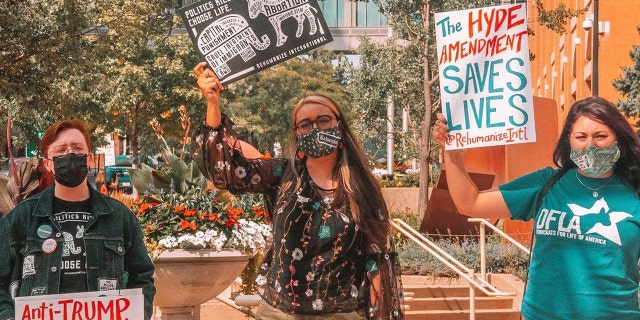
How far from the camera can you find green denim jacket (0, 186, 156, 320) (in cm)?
430

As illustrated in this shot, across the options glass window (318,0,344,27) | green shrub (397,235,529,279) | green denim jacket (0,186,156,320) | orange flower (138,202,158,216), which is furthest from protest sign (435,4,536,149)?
glass window (318,0,344,27)

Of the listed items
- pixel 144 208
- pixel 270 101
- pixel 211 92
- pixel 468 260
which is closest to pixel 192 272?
pixel 144 208

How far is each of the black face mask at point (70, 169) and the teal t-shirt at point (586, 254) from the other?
1834 millimetres

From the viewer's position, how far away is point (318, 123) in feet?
16.3

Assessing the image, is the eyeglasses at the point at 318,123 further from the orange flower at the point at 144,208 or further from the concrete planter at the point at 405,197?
the concrete planter at the point at 405,197

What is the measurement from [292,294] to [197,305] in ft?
15.2

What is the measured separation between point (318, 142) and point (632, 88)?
1723cm

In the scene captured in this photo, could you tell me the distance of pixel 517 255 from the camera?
54.7 feet

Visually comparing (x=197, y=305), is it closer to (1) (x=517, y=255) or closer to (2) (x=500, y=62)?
(2) (x=500, y=62)

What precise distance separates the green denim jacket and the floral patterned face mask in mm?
869

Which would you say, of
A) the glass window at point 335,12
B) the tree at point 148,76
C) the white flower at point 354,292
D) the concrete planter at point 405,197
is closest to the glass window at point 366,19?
the glass window at point 335,12

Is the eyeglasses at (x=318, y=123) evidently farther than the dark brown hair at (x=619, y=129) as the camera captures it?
Yes

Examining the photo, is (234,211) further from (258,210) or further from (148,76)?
(148,76)

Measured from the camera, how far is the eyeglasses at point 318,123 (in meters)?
4.94
